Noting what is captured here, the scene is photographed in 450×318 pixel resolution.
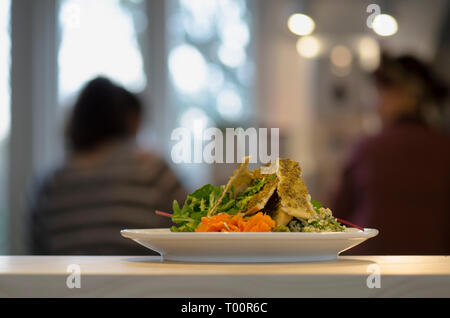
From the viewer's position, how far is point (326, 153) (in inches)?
192

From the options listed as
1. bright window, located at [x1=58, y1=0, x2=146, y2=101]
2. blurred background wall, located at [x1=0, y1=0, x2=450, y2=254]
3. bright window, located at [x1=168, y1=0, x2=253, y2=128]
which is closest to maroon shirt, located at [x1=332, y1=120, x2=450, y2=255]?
blurred background wall, located at [x1=0, y1=0, x2=450, y2=254]

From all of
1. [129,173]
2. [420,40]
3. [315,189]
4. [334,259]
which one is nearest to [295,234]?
[334,259]

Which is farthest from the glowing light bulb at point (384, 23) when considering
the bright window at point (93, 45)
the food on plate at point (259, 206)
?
the bright window at point (93, 45)

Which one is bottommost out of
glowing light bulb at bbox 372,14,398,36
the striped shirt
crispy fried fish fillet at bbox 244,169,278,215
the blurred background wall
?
the striped shirt

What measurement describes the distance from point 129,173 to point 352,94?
2.70m

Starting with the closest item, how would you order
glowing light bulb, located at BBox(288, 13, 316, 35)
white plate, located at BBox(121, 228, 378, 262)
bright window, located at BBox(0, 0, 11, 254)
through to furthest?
white plate, located at BBox(121, 228, 378, 262) → glowing light bulb, located at BBox(288, 13, 316, 35) → bright window, located at BBox(0, 0, 11, 254)

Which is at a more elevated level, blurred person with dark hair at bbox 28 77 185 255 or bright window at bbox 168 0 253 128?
bright window at bbox 168 0 253 128

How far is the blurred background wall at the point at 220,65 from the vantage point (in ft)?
15.6

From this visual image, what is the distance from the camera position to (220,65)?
4828 millimetres

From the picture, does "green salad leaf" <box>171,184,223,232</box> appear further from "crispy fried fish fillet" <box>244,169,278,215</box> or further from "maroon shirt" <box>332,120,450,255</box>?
"maroon shirt" <box>332,120,450,255</box>

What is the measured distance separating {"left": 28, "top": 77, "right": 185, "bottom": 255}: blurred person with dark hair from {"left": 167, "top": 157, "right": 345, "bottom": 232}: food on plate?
1.47 m

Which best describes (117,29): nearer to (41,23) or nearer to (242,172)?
(41,23)

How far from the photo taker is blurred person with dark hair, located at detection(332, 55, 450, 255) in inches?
95.9
